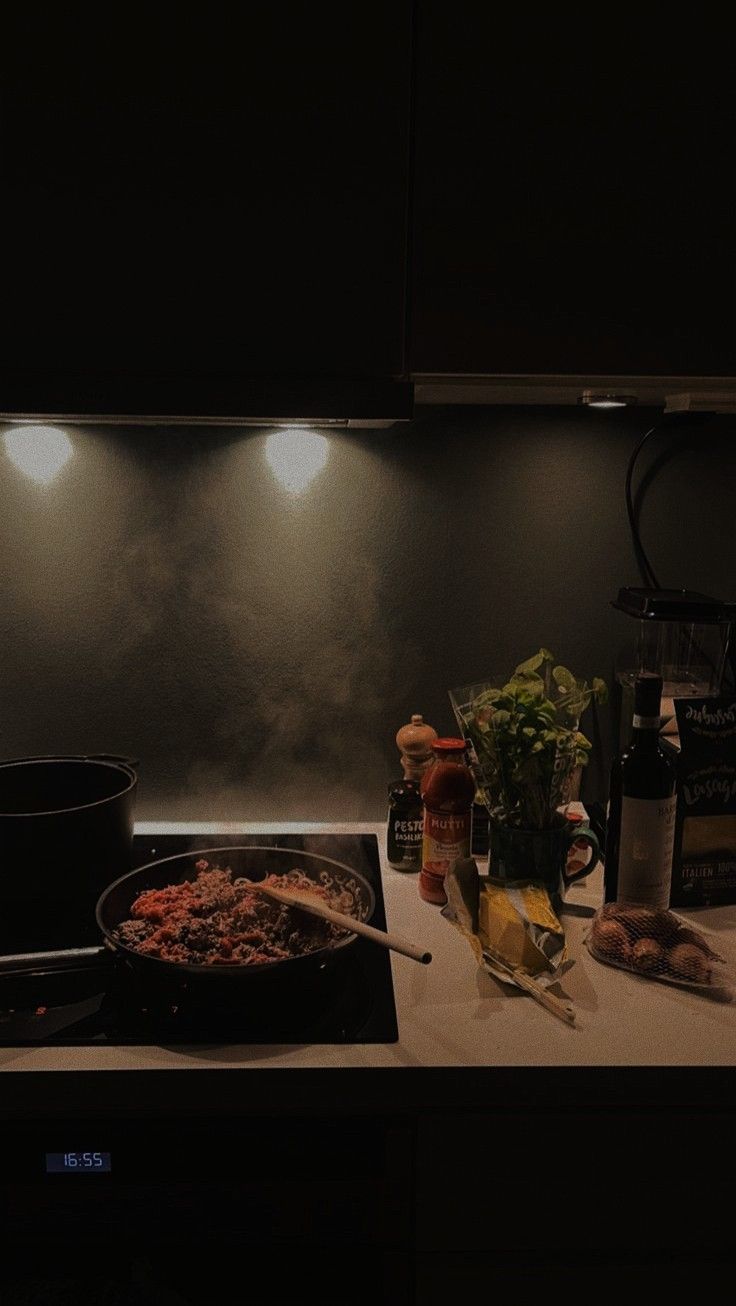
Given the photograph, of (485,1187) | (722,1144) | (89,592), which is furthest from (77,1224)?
(89,592)

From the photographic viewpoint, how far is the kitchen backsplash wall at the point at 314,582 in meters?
1.68

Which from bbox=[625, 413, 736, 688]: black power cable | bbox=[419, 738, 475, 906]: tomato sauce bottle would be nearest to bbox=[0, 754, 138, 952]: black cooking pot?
bbox=[419, 738, 475, 906]: tomato sauce bottle

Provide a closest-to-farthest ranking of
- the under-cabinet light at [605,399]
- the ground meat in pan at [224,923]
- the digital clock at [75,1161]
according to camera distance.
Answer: the digital clock at [75,1161] < the ground meat in pan at [224,923] < the under-cabinet light at [605,399]

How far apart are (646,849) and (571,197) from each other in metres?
0.84

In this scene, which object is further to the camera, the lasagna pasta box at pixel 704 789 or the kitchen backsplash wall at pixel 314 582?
the kitchen backsplash wall at pixel 314 582

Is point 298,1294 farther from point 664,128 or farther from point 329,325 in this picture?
point 664,128

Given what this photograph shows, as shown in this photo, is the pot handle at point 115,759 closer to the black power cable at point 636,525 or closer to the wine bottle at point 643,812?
the wine bottle at point 643,812

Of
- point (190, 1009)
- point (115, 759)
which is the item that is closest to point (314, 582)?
point (115, 759)

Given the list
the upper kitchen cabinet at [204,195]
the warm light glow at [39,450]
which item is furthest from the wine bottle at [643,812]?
the warm light glow at [39,450]

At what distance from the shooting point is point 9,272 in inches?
49.0

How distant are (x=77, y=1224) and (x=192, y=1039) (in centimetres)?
22

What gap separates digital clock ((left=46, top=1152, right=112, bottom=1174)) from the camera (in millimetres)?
1093

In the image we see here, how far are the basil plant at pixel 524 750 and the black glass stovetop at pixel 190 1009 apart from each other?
11.0 inches

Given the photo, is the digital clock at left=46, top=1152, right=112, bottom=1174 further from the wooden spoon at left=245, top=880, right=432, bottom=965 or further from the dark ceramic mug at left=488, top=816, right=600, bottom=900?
the dark ceramic mug at left=488, top=816, right=600, bottom=900
